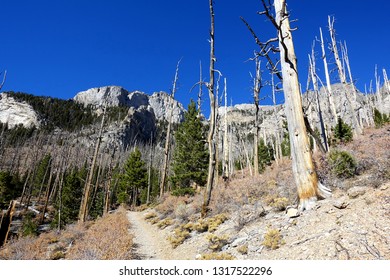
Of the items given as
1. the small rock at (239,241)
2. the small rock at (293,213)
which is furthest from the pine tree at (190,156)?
the small rock at (293,213)

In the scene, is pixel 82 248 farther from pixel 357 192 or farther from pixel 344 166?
pixel 344 166

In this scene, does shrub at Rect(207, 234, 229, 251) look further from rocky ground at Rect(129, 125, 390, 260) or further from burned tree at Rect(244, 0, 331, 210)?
burned tree at Rect(244, 0, 331, 210)

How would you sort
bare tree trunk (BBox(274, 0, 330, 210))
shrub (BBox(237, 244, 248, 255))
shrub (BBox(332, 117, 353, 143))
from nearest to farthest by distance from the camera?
shrub (BBox(237, 244, 248, 255)), bare tree trunk (BBox(274, 0, 330, 210)), shrub (BBox(332, 117, 353, 143))

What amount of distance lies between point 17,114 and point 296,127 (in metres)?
120

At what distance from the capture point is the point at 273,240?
5.46 meters

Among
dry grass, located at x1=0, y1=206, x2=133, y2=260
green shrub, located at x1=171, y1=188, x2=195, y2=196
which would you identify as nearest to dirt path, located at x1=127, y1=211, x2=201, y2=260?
dry grass, located at x1=0, y1=206, x2=133, y2=260

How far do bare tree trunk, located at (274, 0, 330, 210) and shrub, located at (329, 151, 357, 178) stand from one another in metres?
1.84

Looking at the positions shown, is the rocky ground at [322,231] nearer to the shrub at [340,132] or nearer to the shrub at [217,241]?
the shrub at [217,241]

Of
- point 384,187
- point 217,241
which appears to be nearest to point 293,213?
point 384,187

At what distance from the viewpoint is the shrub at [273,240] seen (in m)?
5.27

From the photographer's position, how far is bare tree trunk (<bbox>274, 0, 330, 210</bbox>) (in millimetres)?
6359

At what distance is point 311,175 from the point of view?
6.36 m
